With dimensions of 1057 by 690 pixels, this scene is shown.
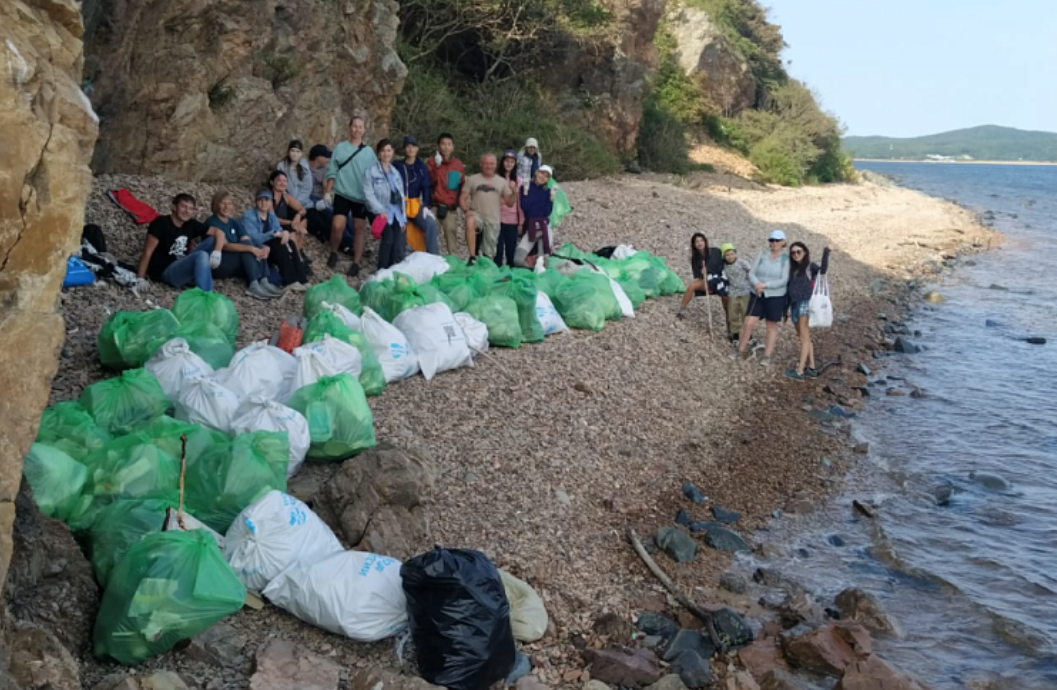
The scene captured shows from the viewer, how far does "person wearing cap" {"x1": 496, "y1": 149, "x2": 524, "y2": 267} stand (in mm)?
10203

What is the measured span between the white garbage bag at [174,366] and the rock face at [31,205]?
9.80 feet

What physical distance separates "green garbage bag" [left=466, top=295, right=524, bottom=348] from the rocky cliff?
17.4 feet

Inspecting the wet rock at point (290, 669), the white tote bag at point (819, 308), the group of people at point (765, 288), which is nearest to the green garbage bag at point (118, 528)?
the wet rock at point (290, 669)

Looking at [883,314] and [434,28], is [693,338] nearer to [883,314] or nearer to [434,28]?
[883,314]

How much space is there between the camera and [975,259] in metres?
22.3

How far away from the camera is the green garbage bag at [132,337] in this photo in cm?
625

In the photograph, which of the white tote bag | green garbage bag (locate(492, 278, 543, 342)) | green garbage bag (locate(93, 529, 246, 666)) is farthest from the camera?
the white tote bag

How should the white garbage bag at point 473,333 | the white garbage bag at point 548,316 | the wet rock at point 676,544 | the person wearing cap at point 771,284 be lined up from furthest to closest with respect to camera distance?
the person wearing cap at point 771,284, the white garbage bag at point 548,316, the white garbage bag at point 473,333, the wet rock at point 676,544

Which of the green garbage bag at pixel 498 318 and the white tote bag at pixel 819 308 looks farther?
the white tote bag at pixel 819 308

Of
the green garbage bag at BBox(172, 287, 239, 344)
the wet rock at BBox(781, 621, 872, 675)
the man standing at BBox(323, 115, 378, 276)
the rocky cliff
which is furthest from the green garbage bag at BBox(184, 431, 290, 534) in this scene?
the man standing at BBox(323, 115, 378, 276)

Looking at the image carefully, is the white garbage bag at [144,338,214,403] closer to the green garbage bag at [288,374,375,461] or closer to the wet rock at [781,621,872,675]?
the green garbage bag at [288,374,375,461]

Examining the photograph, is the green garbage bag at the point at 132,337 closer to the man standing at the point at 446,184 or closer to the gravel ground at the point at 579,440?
the gravel ground at the point at 579,440

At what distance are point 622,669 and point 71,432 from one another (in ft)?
9.71

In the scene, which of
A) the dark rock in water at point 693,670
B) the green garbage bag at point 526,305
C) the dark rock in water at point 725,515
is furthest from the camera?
the green garbage bag at point 526,305
